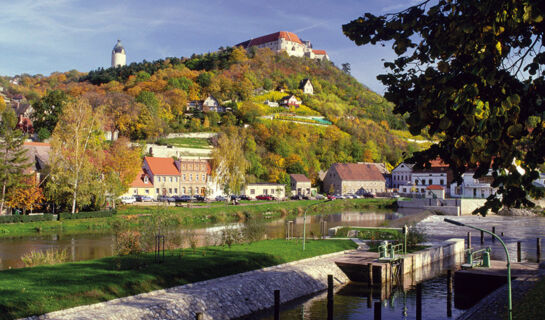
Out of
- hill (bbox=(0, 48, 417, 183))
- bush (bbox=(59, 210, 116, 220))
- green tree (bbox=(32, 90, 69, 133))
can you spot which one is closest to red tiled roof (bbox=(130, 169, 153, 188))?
hill (bbox=(0, 48, 417, 183))

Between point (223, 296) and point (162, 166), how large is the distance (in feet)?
185

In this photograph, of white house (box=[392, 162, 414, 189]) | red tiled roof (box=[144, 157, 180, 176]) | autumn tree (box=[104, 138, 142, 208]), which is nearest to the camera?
autumn tree (box=[104, 138, 142, 208])

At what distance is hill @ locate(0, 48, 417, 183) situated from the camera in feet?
294

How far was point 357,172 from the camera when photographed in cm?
10156

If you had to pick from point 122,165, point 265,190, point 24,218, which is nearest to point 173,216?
point 122,165

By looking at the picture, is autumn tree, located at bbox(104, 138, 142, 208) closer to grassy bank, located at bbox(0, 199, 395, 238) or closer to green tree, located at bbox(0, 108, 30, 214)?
grassy bank, located at bbox(0, 199, 395, 238)

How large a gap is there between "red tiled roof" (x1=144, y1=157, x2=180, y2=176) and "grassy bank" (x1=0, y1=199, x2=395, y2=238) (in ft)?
53.7

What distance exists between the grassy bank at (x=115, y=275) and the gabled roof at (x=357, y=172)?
7270 centimetres

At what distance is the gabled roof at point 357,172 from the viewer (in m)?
98.8

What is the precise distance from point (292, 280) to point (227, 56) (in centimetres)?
13807

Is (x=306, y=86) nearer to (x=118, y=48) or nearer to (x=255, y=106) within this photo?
(x=255, y=106)

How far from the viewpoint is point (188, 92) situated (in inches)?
4850

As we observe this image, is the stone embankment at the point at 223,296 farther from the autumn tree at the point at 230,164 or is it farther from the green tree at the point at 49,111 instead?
the green tree at the point at 49,111

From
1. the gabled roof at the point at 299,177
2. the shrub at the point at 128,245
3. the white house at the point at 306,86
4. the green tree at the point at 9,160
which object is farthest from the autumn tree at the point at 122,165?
the white house at the point at 306,86
